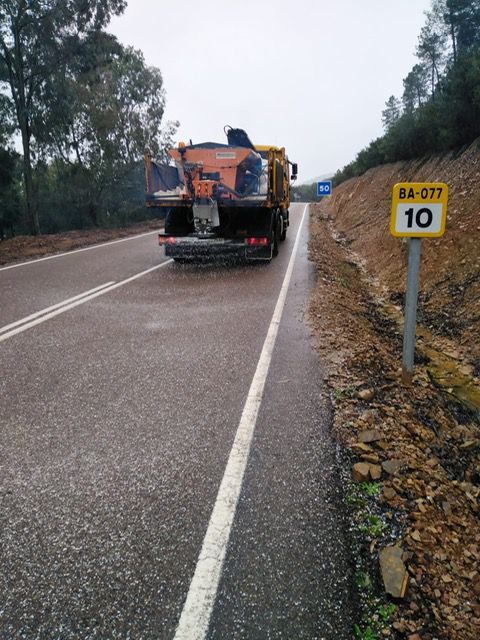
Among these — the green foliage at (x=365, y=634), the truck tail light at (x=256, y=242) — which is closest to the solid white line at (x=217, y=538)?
the green foliage at (x=365, y=634)

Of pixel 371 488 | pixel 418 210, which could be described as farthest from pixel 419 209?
pixel 371 488

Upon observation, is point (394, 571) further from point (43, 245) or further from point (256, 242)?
point (43, 245)

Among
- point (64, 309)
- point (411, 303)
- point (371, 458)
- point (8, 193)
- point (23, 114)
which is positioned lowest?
point (371, 458)

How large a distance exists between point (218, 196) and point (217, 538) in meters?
8.21

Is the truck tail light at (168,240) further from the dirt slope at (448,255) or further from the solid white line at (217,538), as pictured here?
the solid white line at (217,538)

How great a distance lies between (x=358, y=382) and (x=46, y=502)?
2.72m

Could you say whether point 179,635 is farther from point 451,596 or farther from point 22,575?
point 451,596

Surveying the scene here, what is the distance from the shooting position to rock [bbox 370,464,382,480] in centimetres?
245

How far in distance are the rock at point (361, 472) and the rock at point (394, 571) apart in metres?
0.50

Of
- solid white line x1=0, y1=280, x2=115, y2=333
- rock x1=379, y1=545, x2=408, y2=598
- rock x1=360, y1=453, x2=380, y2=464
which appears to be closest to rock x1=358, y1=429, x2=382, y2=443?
rock x1=360, y1=453, x2=380, y2=464

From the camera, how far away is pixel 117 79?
92.1ft

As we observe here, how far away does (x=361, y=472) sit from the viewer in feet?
8.08

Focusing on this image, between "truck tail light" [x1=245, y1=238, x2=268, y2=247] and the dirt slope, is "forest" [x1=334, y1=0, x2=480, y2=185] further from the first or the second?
"truck tail light" [x1=245, y1=238, x2=268, y2=247]

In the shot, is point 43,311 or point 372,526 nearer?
point 372,526
